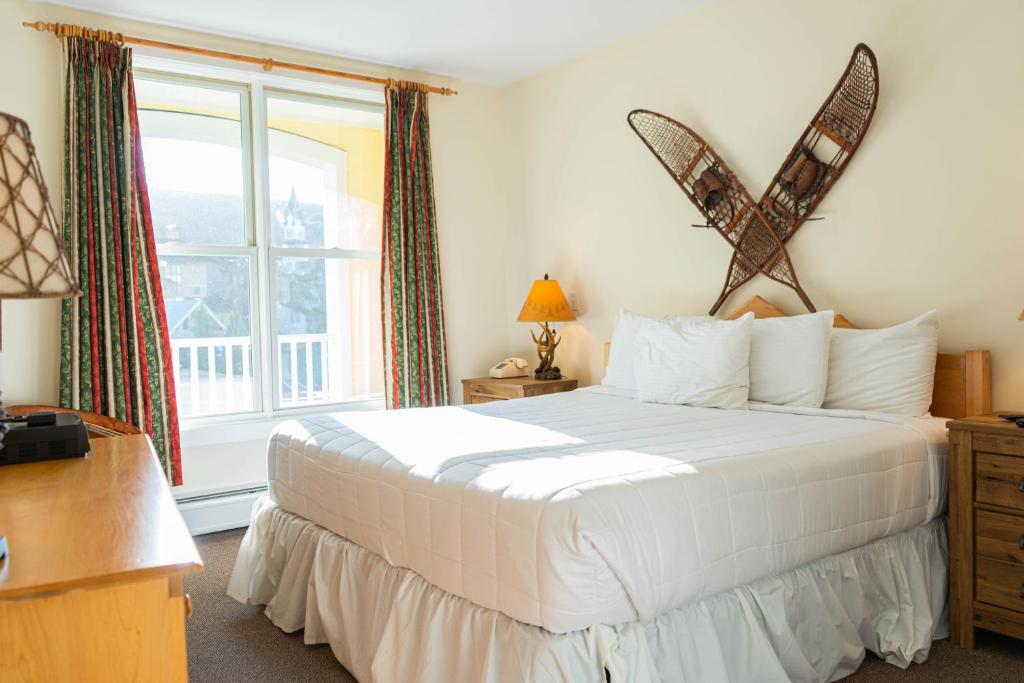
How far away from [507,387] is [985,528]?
8.29 feet

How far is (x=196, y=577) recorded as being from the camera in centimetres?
330

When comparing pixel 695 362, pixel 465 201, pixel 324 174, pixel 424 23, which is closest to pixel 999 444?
pixel 695 362

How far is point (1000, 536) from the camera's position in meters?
2.34

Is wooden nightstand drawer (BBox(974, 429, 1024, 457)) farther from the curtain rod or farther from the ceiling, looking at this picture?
the curtain rod

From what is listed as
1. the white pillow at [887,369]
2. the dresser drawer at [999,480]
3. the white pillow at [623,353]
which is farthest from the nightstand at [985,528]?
the white pillow at [623,353]

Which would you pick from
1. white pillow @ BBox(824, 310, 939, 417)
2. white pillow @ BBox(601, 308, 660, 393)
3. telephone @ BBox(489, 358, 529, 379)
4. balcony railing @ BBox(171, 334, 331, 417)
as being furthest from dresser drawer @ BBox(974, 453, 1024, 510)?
balcony railing @ BBox(171, 334, 331, 417)

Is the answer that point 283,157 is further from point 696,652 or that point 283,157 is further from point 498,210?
point 696,652

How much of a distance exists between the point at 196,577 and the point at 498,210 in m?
2.91

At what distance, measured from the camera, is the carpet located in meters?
2.27

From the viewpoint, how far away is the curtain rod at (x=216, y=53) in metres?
3.59

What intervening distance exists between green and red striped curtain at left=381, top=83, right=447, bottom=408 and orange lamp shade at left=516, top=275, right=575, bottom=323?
0.62 m

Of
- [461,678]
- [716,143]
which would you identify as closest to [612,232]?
[716,143]

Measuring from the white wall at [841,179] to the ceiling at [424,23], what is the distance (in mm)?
243

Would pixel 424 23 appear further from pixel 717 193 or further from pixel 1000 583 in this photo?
pixel 1000 583
